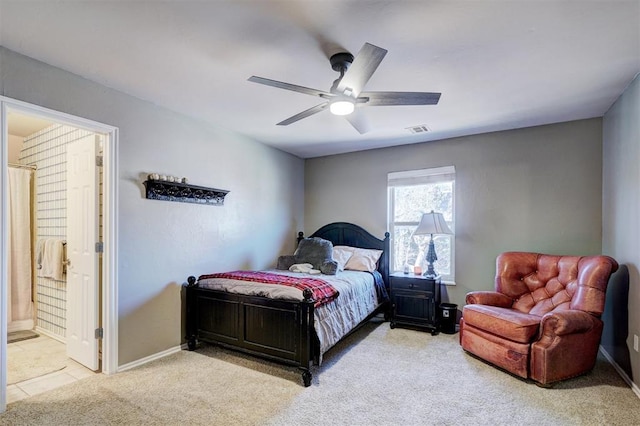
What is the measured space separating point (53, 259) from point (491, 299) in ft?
16.0

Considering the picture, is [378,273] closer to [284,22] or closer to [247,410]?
[247,410]

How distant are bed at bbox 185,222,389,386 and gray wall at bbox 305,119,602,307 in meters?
1.68

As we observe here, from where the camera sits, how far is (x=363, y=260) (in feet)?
14.8

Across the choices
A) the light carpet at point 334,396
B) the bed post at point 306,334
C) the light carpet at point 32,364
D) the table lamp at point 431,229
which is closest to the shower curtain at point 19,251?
the light carpet at point 32,364

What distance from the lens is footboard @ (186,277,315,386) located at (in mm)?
2736

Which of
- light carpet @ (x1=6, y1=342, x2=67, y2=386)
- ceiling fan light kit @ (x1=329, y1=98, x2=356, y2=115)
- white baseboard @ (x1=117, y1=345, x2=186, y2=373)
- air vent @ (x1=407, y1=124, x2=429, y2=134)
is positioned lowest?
light carpet @ (x1=6, y1=342, x2=67, y2=386)

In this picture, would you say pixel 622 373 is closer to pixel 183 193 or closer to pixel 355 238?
pixel 355 238

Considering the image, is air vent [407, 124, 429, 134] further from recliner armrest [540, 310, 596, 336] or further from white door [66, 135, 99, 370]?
white door [66, 135, 99, 370]

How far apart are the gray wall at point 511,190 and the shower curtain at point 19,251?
4.52 metres

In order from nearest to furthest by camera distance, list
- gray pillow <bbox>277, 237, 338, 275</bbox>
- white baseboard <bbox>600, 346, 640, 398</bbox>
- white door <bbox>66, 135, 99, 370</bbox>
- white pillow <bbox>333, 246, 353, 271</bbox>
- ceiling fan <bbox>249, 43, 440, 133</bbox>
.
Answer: ceiling fan <bbox>249, 43, 440, 133</bbox> < white baseboard <bbox>600, 346, 640, 398</bbox> < white door <bbox>66, 135, 99, 370</bbox> < gray pillow <bbox>277, 237, 338, 275</bbox> < white pillow <bbox>333, 246, 353, 271</bbox>

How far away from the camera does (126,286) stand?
3006 mm

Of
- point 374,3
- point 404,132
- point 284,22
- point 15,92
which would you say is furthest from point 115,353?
point 404,132

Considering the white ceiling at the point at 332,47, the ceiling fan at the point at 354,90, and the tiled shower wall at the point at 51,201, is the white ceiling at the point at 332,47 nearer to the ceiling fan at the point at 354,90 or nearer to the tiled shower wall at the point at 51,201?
the ceiling fan at the point at 354,90

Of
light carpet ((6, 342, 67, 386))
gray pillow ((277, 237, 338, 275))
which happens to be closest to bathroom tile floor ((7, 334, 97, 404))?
light carpet ((6, 342, 67, 386))
